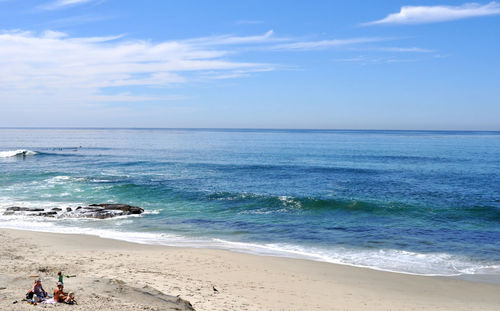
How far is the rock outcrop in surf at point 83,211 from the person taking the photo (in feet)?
94.1

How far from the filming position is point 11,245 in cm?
1988

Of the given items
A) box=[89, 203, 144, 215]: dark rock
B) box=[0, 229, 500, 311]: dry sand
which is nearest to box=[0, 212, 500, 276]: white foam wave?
box=[0, 229, 500, 311]: dry sand

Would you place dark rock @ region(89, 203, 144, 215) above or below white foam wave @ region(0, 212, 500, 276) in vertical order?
above

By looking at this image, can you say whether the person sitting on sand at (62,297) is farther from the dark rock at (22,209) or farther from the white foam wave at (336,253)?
the dark rock at (22,209)

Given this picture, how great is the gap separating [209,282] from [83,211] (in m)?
18.3

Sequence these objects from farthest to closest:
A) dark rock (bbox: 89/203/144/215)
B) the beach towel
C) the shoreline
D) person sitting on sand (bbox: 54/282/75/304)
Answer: dark rock (bbox: 89/203/144/215)
the shoreline
person sitting on sand (bbox: 54/282/75/304)
the beach towel

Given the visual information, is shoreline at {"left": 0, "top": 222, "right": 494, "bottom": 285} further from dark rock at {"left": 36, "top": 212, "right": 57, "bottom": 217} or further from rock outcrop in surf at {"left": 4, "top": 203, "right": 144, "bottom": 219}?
rock outcrop in surf at {"left": 4, "top": 203, "right": 144, "bottom": 219}

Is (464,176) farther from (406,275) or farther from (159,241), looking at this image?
(159,241)

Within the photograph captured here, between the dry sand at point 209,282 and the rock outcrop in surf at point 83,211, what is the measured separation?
25.4 ft

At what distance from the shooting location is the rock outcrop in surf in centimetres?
2869

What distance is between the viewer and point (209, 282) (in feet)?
49.6

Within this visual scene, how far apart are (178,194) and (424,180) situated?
2602cm

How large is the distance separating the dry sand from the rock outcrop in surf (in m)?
7.74

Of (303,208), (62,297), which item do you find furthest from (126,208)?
(62,297)
